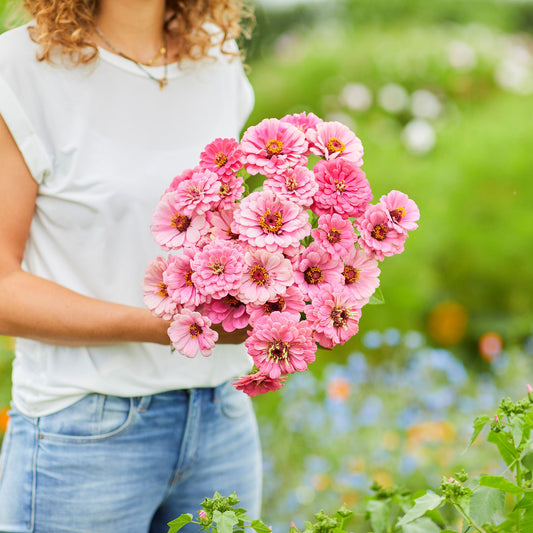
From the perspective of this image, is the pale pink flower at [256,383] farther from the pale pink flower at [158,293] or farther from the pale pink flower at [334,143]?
the pale pink flower at [334,143]

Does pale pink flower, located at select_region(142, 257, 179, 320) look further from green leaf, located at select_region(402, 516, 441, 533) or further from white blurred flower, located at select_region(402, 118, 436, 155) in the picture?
white blurred flower, located at select_region(402, 118, 436, 155)

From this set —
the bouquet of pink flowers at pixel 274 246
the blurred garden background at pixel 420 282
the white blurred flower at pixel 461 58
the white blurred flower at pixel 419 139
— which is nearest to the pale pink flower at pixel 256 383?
the bouquet of pink flowers at pixel 274 246

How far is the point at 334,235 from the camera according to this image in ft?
3.16

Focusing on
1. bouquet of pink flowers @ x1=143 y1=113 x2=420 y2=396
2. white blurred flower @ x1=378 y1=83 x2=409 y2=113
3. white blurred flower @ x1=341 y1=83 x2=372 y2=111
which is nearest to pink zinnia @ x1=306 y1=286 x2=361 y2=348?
bouquet of pink flowers @ x1=143 y1=113 x2=420 y2=396

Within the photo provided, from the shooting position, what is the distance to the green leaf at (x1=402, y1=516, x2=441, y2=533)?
1.02 m

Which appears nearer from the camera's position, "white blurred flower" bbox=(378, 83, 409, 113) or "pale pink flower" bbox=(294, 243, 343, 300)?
"pale pink flower" bbox=(294, 243, 343, 300)

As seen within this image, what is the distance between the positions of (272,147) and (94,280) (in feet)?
1.61

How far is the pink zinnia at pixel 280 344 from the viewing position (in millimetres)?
912

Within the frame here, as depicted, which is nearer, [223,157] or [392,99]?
[223,157]

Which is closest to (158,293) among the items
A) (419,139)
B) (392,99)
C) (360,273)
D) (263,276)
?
(263,276)

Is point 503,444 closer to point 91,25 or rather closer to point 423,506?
point 423,506

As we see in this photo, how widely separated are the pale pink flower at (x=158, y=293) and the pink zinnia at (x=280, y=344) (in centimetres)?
14

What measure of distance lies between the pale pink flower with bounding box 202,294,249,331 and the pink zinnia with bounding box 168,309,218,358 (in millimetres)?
20

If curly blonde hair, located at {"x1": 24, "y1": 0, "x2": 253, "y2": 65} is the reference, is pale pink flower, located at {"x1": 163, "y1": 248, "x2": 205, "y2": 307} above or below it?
below
